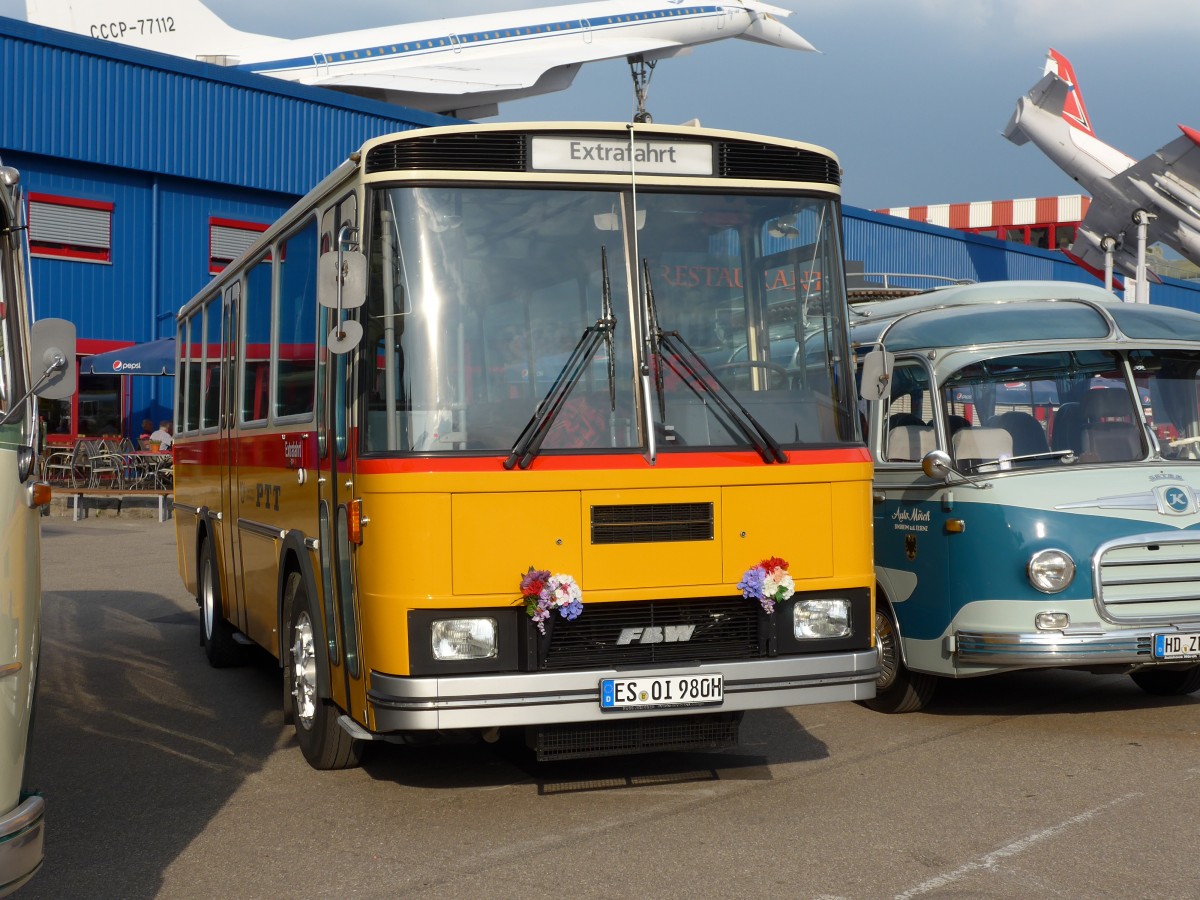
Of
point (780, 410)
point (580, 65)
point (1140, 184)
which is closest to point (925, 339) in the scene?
point (780, 410)

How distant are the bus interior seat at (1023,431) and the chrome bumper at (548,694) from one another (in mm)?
2500

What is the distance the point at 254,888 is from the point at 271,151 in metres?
25.7

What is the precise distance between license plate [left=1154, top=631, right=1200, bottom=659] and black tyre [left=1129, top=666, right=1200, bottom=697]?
1103mm

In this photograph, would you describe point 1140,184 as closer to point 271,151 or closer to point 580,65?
point 580,65

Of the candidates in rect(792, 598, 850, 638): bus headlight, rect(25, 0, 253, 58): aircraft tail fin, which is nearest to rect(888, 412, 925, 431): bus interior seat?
rect(792, 598, 850, 638): bus headlight

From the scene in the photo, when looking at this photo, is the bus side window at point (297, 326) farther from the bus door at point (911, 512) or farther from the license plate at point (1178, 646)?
the license plate at point (1178, 646)

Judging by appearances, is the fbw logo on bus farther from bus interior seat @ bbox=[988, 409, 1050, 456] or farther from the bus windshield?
bus interior seat @ bbox=[988, 409, 1050, 456]

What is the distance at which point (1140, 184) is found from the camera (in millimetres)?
39812

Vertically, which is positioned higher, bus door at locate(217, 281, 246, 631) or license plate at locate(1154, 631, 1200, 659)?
bus door at locate(217, 281, 246, 631)

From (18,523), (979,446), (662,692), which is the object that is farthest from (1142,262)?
(18,523)

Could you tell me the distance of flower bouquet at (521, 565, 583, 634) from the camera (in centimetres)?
568

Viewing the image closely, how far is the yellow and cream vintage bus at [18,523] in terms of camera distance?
3924 mm

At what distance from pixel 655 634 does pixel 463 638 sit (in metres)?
0.81

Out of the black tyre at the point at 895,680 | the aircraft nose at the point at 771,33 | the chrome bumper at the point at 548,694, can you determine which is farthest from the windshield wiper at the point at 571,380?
the aircraft nose at the point at 771,33
